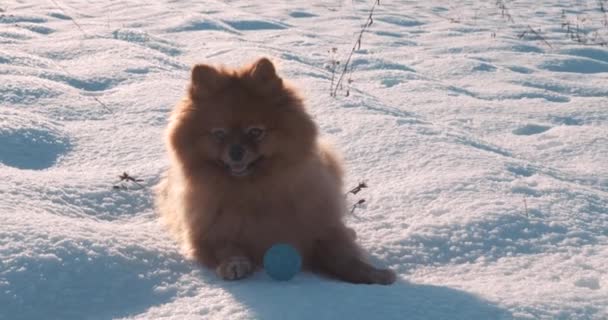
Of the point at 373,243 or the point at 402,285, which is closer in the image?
the point at 402,285

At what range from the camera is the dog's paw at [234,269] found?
2.67 meters

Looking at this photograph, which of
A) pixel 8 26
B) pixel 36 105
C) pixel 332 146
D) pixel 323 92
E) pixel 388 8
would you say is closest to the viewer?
pixel 332 146

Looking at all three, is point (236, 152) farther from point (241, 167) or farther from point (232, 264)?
point (232, 264)

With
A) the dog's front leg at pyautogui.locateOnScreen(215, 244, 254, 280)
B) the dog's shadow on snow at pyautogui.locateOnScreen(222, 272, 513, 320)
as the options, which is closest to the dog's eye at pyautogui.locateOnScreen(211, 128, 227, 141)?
the dog's front leg at pyautogui.locateOnScreen(215, 244, 254, 280)

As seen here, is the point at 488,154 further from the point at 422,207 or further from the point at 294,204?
the point at 294,204

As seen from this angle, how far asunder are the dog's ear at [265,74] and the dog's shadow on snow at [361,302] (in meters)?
0.99

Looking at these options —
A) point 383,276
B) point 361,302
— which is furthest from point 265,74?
point 361,302

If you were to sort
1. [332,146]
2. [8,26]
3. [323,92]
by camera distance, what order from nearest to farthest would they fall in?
[332,146] → [323,92] → [8,26]

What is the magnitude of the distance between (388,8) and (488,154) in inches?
286

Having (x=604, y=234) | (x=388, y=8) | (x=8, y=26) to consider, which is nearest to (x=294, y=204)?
(x=604, y=234)

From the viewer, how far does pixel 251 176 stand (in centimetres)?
297

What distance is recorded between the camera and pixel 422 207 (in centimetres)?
353

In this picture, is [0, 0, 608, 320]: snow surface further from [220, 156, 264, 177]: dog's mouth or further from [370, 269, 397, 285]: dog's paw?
[220, 156, 264, 177]: dog's mouth

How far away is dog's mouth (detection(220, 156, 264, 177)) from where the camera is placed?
2.91m
